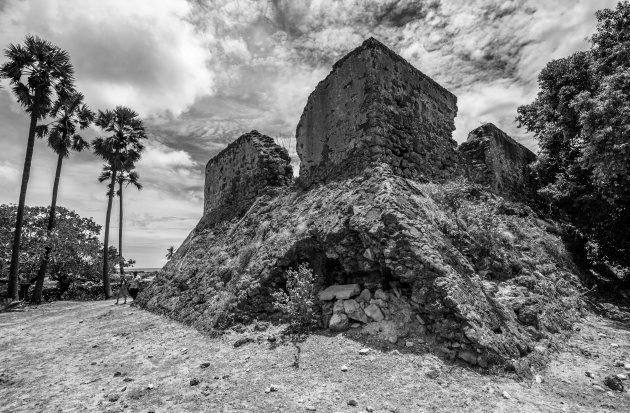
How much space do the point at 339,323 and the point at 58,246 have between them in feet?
62.0

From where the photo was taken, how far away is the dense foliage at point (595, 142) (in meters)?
7.39

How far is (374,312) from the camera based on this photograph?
501 centimetres

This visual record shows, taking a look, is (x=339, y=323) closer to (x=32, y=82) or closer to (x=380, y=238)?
(x=380, y=238)

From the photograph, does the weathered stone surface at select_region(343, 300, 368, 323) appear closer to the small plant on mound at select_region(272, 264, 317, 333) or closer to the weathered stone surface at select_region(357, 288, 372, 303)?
the weathered stone surface at select_region(357, 288, 372, 303)

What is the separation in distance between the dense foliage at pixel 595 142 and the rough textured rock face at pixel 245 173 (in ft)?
26.2

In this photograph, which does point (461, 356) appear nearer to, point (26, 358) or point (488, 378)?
point (488, 378)

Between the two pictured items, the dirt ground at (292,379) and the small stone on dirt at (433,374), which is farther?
the small stone on dirt at (433,374)

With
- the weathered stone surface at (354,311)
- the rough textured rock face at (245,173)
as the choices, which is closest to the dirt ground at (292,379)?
the weathered stone surface at (354,311)

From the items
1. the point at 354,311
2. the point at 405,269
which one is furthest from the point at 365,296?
the point at 405,269

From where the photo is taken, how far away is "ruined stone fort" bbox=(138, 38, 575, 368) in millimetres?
4602

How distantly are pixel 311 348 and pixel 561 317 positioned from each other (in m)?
4.53

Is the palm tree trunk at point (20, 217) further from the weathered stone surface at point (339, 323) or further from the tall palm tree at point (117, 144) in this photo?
the weathered stone surface at point (339, 323)

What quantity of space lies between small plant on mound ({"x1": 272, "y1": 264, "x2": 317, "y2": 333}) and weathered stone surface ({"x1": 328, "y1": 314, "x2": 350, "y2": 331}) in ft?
1.18

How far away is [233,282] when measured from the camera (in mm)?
7129
